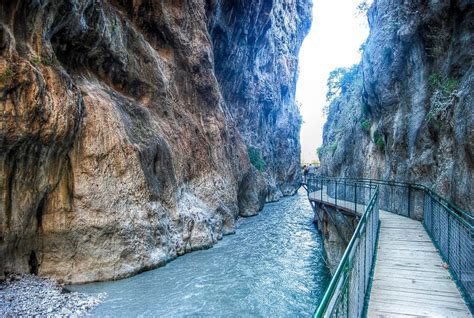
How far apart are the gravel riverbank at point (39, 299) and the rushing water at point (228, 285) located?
0.46 m

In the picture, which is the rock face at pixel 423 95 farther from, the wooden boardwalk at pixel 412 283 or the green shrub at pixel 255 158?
the green shrub at pixel 255 158

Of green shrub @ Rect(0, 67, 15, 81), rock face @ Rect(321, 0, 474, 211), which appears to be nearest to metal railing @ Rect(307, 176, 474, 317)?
rock face @ Rect(321, 0, 474, 211)

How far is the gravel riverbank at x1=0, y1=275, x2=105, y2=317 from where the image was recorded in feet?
24.2

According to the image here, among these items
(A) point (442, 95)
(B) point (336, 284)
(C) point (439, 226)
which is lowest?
(C) point (439, 226)

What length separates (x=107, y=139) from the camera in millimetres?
11195

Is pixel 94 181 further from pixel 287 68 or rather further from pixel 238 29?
pixel 287 68

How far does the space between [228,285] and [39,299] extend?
206 inches

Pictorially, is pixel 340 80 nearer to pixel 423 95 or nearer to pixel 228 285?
pixel 423 95

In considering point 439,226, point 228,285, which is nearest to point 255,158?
point 228,285

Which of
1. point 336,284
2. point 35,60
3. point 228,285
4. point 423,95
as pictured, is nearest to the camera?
point 336,284

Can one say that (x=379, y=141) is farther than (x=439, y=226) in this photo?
Yes

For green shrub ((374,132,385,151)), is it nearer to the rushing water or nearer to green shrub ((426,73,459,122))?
green shrub ((426,73,459,122))

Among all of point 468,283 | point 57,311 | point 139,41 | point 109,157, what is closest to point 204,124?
point 139,41

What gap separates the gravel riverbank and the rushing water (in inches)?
18.0
